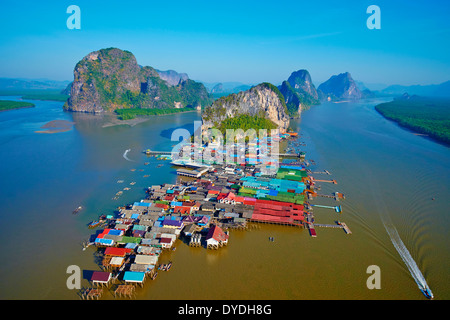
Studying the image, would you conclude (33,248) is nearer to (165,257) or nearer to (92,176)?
(165,257)

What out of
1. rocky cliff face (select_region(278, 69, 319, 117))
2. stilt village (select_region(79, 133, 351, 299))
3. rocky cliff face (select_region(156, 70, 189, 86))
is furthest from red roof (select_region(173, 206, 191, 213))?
rocky cliff face (select_region(156, 70, 189, 86))

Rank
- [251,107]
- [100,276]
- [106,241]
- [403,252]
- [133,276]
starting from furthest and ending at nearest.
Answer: [251,107] → [106,241] → [403,252] → [133,276] → [100,276]

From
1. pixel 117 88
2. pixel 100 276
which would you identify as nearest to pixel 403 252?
pixel 100 276

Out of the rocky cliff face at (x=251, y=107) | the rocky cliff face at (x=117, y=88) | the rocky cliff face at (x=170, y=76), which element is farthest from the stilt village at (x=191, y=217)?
the rocky cliff face at (x=170, y=76)

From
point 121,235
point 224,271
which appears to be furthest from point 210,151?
point 224,271

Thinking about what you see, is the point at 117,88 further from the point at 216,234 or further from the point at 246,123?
the point at 216,234

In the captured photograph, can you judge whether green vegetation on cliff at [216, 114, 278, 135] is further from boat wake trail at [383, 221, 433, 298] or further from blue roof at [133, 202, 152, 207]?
boat wake trail at [383, 221, 433, 298]
